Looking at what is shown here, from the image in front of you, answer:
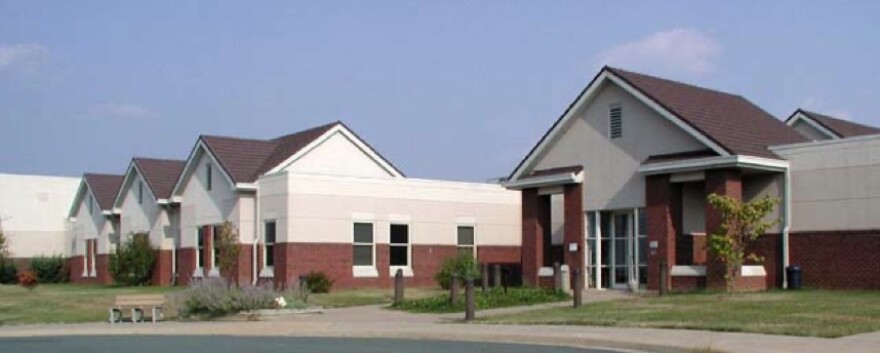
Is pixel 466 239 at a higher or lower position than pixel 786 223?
lower

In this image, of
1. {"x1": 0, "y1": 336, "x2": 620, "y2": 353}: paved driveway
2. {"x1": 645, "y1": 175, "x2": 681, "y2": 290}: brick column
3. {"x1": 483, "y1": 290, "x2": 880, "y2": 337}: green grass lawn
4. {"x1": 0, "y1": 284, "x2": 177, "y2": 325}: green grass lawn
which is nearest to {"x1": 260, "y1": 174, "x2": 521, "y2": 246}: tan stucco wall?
A: {"x1": 0, "y1": 284, "x2": 177, "y2": 325}: green grass lawn

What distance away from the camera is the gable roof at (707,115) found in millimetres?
32469

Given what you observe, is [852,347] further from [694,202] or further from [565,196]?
[565,196]

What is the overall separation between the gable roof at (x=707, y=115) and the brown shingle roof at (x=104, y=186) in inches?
1136

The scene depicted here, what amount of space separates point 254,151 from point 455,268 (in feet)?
34.4

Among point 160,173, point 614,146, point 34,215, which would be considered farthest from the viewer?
point 34,215

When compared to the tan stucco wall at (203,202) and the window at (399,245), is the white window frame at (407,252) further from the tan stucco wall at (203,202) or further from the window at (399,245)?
the tan stucco wall at (203,202)

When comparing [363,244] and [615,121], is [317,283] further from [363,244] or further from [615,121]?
[615,121]

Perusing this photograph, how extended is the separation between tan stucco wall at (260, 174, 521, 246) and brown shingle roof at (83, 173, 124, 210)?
19.2 meters

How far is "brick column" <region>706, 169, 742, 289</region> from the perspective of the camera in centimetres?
3155

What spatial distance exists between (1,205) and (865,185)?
5548 cm

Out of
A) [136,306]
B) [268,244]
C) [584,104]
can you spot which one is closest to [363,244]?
[268,244]

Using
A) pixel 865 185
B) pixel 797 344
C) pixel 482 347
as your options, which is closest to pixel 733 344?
pixel 797 344

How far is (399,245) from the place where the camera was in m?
44.8
